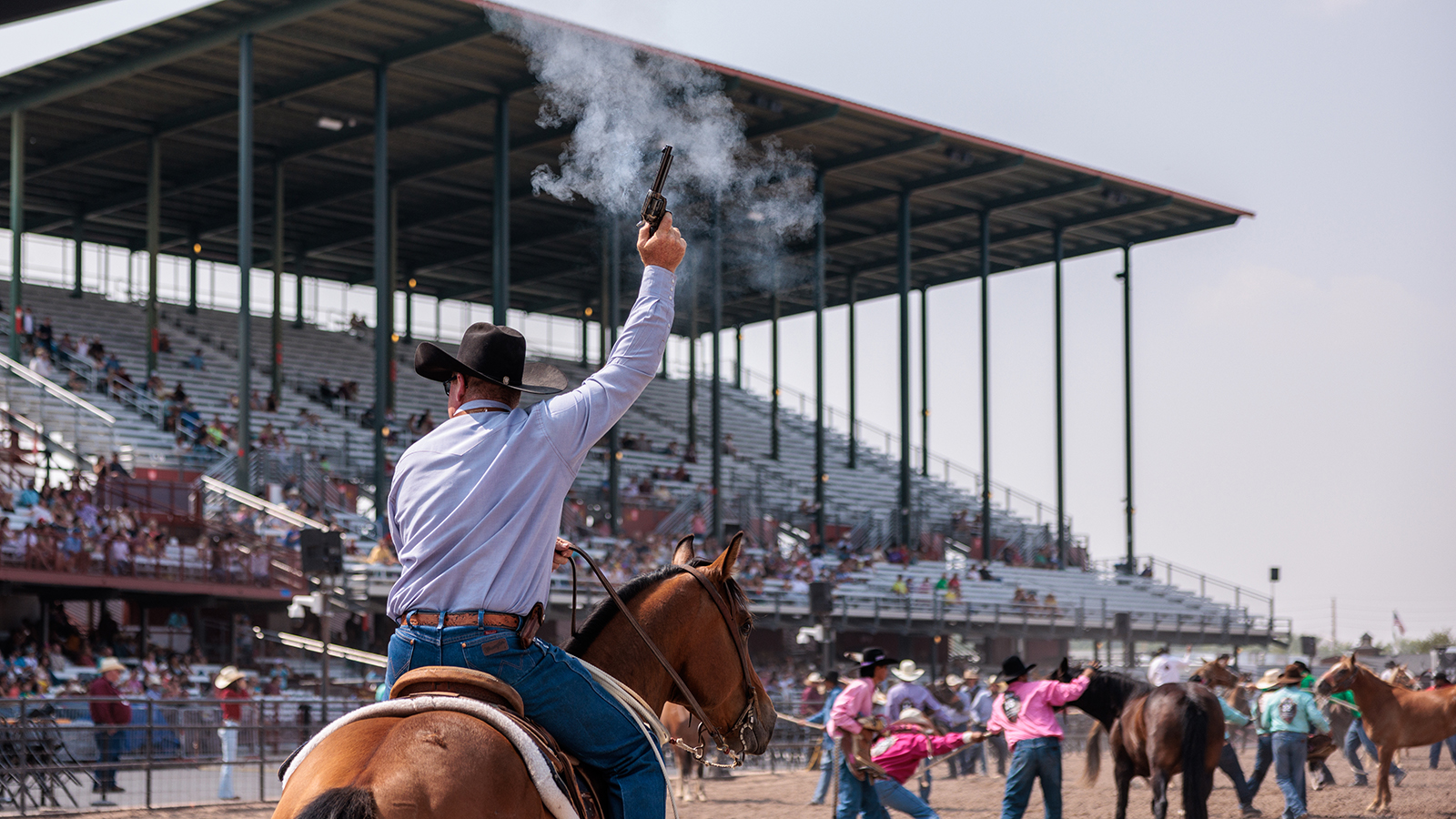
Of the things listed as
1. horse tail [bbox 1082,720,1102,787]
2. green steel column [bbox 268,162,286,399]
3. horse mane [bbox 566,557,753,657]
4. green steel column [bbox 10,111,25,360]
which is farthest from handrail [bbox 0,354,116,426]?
horse mane [bbox 566,557,753,657]

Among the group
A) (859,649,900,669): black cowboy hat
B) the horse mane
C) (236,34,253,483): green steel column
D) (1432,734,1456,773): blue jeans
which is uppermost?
(236,34,253,483): green steel column

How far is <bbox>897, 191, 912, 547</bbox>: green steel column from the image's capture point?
3975cm

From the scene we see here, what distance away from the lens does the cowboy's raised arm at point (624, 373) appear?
412cm

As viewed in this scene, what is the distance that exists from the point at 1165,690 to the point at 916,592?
2210cm

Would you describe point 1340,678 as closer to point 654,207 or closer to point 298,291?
point 654,207

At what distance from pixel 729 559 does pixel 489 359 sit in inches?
45.7

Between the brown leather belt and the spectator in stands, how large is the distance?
88.7ft

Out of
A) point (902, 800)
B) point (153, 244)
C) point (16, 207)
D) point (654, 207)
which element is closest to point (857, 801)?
point (902, 800)

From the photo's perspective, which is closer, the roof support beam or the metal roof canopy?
the roof support beam

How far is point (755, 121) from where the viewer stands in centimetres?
3281

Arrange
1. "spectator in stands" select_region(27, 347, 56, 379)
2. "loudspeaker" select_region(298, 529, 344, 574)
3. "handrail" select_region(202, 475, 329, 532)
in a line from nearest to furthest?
"loudspeaker" select_region(298, 529, 344, 574) → "handrail" select_region(202, 475, 329, 532) → "spectator in stands" select_region(27, 347, 56, 379)

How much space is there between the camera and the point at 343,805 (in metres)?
3.32

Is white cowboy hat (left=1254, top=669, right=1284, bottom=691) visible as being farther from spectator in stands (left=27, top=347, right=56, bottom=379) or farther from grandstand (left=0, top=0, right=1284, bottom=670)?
spectator in stands (left=27, top=347, right=56, bottom=379)

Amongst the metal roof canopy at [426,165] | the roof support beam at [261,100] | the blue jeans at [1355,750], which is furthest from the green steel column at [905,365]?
the blue jeans at [1355,750]
